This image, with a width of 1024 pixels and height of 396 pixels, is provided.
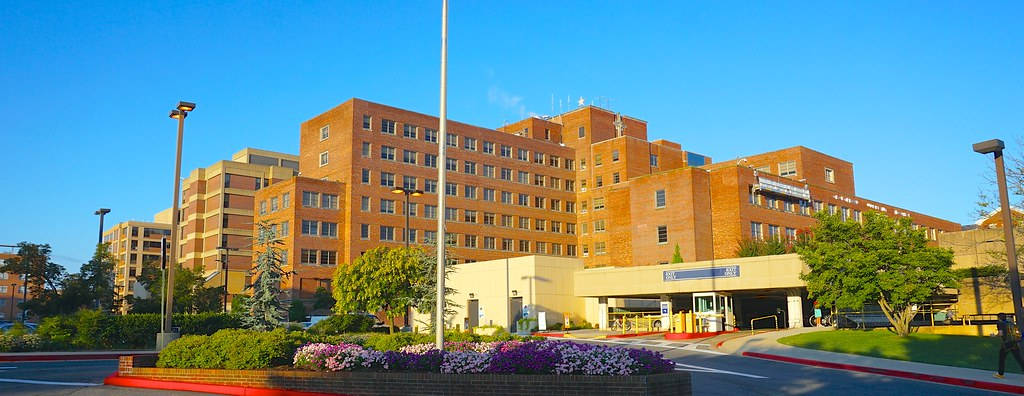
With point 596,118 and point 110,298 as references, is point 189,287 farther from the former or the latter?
point 596,118

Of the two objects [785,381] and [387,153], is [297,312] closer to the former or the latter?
[387,153]

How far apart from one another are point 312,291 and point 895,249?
58307mm

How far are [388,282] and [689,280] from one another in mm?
20931

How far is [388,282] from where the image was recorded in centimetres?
4197

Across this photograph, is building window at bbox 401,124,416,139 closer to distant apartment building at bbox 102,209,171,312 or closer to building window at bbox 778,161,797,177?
building window at bbox 778,161,797,177

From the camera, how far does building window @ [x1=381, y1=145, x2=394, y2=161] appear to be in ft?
285

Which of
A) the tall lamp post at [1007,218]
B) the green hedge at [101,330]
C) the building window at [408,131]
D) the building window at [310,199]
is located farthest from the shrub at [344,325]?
the building window at [408,131]

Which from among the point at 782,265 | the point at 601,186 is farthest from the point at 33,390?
the point at 601,186

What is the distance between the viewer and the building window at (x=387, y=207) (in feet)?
285

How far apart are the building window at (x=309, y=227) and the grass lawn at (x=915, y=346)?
183ft

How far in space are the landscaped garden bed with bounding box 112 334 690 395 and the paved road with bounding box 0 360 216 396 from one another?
64.4 inches

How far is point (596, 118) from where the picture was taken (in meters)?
106

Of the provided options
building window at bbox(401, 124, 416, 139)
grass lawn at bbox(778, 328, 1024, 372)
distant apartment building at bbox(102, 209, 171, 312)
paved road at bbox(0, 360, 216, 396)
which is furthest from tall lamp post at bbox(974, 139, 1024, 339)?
distant apartment building at bbox(102, 209, 171, 312)

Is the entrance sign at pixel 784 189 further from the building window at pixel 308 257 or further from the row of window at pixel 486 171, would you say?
the building window at pixel 308 257
